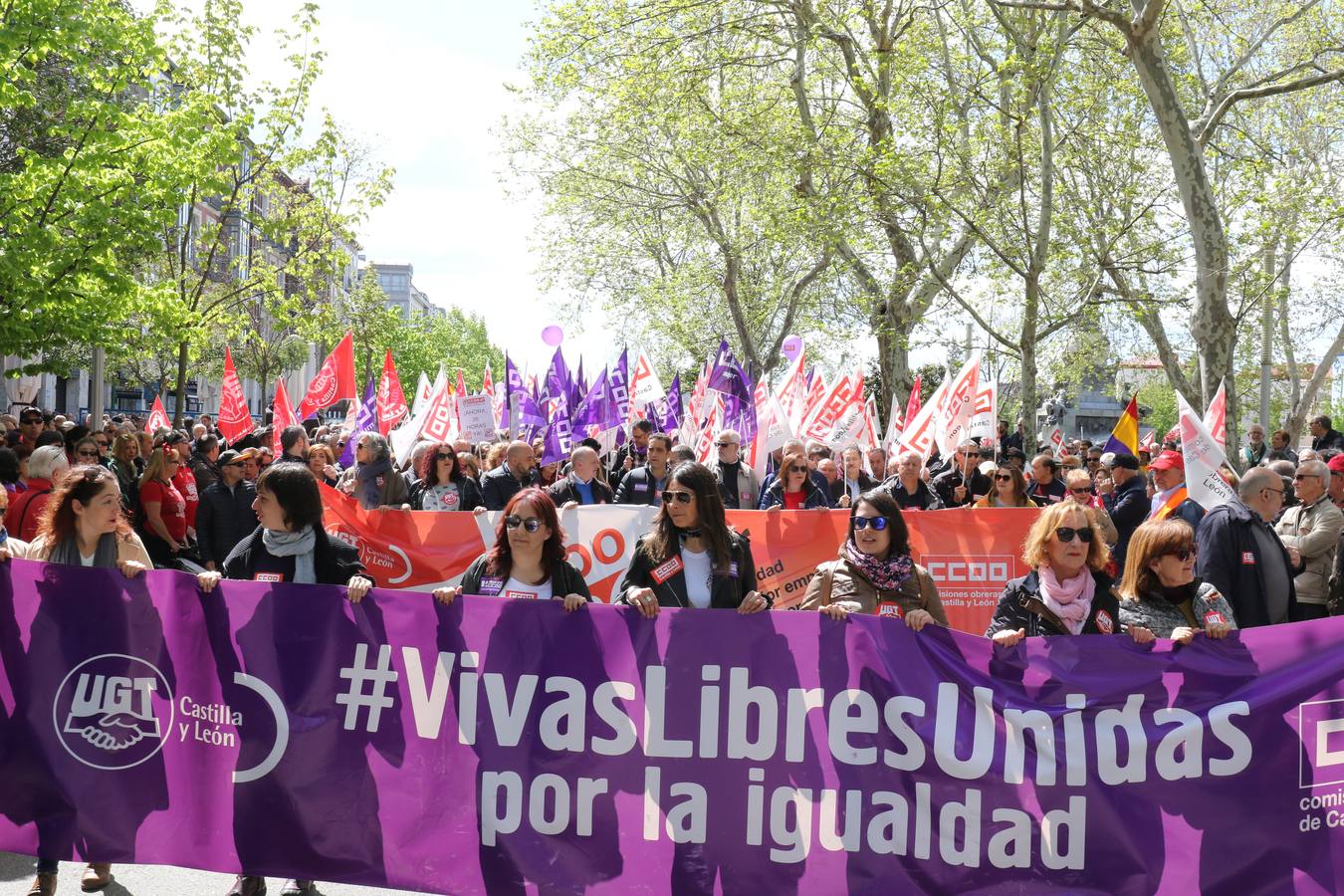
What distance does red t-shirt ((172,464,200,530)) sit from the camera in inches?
407

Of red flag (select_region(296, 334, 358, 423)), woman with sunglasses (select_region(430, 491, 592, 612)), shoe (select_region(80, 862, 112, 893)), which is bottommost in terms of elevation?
shoe (select_region(80, 862, 112, 893))

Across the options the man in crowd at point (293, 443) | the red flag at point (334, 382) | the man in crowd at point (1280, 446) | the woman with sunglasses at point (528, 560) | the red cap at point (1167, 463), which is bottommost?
the woman with sunglasses at point (528, 560)

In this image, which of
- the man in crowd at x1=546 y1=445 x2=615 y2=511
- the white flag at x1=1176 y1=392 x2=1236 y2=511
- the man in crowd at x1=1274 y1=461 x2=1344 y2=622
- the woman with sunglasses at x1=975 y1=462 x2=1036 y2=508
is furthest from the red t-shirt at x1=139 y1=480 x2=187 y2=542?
the man in crowd at x1=1274 y1=461 x2=1344 y2=622

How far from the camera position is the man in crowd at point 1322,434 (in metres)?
17.3

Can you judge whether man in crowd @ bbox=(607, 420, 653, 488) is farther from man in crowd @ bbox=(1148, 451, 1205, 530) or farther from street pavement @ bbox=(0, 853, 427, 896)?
street pavement @ bbox=(0, 853, 427, 896)

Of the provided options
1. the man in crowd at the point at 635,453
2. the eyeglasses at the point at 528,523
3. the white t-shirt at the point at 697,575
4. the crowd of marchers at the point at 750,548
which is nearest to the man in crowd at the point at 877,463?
the crowd of marchers at the point at 750,548

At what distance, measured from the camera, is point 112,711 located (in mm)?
4773

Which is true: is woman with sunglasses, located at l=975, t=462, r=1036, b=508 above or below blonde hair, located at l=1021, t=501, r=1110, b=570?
above

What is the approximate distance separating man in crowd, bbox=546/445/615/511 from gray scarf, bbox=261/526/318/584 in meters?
5.03

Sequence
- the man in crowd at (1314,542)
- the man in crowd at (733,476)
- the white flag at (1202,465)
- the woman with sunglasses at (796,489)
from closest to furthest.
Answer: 1. the white flag at (1202,465)
2. the man in crowd at (1314,542)
3. the woman with sunglasses at (796,489)
4. the man in crowd at (733,476)

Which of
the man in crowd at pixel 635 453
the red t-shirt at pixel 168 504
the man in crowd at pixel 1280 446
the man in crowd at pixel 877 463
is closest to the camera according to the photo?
the red t-shirt at pixel 168 504

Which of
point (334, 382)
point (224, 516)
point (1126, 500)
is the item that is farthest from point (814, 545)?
point (334, 382)

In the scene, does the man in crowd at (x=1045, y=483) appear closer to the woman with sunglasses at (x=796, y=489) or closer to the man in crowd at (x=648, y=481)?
the woman with sunglasses at (x=796, y=489)

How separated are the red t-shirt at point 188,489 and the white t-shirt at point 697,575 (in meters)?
6.29
